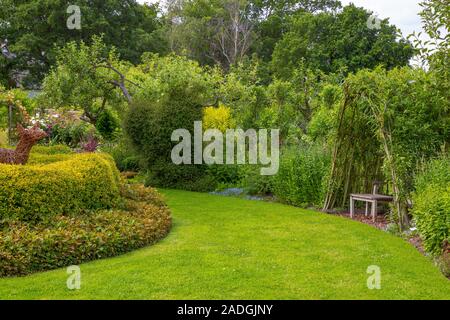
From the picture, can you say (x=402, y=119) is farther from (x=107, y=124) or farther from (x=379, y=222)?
(x=107, y=124)

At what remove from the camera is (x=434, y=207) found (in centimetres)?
654

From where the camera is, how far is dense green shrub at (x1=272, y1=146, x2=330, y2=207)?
34.8 ft

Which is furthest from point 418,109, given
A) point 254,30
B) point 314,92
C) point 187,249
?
point 254,30

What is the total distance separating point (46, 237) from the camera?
6.04 meters

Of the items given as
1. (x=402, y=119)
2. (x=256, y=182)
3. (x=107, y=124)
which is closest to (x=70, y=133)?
(x=107, y=124)

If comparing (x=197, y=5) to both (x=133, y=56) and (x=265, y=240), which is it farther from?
(x=265, y=240)

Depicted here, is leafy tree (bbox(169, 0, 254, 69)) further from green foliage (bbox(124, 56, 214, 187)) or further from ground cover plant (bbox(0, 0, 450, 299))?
green foliage (bbox(124, 56, 214, 187))

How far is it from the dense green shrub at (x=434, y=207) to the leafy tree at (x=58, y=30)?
94.3 ft

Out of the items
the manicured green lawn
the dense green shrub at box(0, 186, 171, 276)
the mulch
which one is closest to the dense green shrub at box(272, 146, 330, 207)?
the mulch

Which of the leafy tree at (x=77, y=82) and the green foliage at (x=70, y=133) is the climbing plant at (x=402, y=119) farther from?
the green foliage at (x=70, y=133)

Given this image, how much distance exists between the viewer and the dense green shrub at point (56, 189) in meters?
6.48

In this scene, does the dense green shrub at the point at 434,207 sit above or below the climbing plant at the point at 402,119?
below

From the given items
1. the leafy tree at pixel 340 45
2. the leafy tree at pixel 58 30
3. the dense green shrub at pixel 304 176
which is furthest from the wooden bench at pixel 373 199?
the leafy tree at pixel 58 30

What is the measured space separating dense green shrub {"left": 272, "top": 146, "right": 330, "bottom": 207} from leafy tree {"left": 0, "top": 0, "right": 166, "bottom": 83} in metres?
25.0
